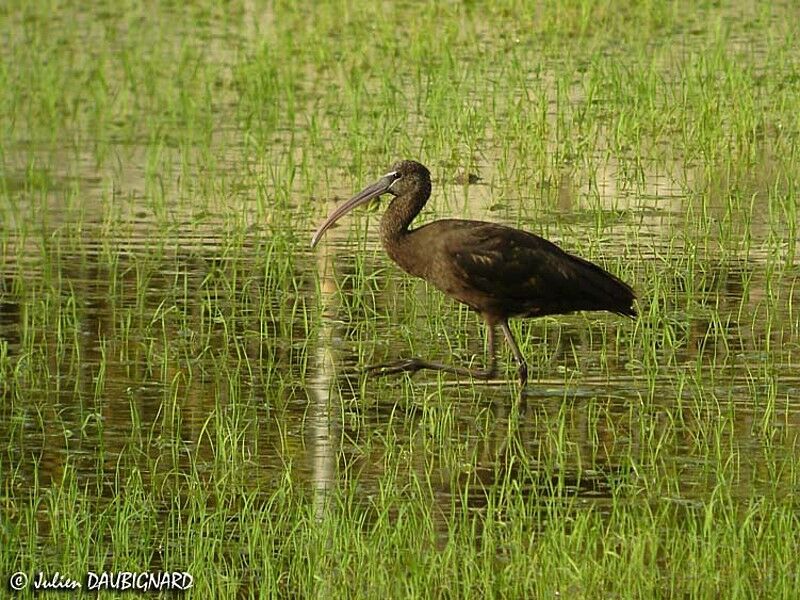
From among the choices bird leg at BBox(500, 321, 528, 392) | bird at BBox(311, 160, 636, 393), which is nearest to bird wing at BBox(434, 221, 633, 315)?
bird at BBox(311, 160, 636, 393)

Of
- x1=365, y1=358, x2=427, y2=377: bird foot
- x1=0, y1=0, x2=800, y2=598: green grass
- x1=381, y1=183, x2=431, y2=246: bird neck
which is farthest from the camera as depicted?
x1=381, y1=183, x2=431, y2=246: bird neck

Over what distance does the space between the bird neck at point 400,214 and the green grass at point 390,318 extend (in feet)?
1.87

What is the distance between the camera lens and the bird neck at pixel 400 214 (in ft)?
27.3

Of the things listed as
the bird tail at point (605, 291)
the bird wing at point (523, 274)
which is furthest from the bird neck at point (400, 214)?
the bird tail at point (605, 291)

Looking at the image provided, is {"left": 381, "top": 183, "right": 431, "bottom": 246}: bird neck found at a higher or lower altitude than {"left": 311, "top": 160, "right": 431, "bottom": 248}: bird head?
lower

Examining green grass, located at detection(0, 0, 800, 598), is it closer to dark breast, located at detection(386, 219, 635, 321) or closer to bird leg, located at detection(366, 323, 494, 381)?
bird leg, located at detection(366, 323, 494, 381)

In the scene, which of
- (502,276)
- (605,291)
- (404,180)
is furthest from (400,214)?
(605,291)

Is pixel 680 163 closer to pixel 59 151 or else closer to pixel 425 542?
pixel 59 151

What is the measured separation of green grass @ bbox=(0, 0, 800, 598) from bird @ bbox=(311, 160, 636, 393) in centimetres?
27

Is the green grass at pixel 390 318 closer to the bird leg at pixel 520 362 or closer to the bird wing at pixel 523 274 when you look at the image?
the bird leg at pixel 520 362

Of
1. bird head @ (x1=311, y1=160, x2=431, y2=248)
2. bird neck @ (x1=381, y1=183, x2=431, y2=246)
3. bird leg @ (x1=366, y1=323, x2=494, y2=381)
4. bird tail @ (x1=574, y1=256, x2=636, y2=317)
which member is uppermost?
bird head @ (x1=311, y1=160, x2=431, y2=248)

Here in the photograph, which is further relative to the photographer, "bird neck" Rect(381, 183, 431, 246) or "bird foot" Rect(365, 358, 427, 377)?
"bird neck" Rect(381, 183, 431, 246)

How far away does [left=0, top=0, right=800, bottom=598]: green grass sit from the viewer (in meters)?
6.09

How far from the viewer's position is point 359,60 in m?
15.6
